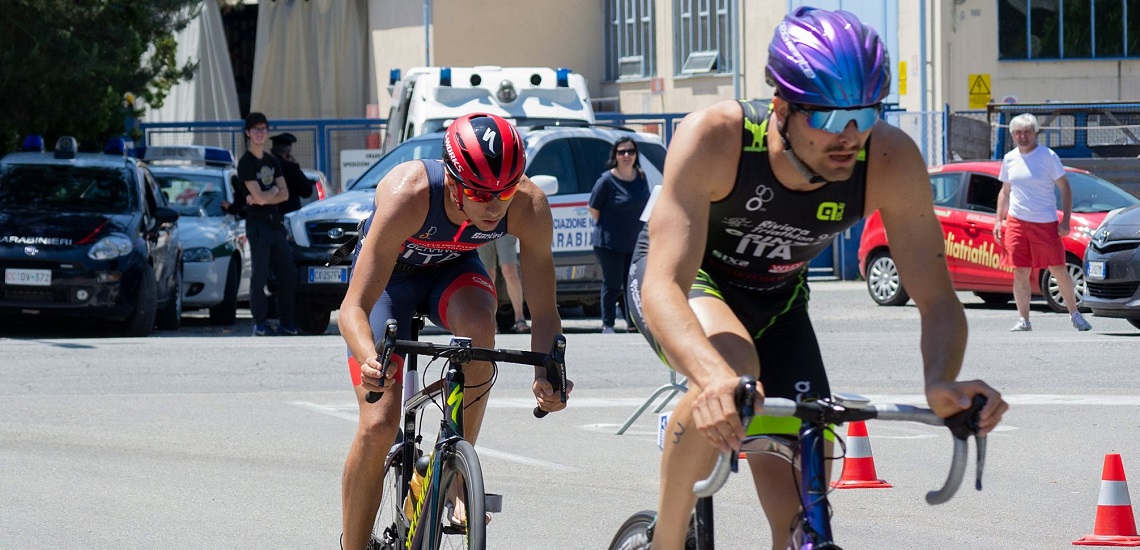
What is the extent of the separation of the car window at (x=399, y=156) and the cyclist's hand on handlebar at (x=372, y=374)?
1135 centimetres

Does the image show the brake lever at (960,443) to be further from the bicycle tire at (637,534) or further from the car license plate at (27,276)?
the car license plate at (27,276)

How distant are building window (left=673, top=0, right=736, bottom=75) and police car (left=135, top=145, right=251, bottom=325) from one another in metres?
19.5

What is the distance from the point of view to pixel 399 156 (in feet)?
53.4

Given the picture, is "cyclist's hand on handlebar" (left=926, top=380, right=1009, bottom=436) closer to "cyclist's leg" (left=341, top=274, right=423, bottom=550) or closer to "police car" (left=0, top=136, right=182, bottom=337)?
"cyclist's leg" (left=341, top=274, right=423, bottom=550)

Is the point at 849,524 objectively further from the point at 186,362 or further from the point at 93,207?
the point at 93,207

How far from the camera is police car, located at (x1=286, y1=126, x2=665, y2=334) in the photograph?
15391 millimetres

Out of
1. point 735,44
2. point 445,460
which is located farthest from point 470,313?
point 735,44

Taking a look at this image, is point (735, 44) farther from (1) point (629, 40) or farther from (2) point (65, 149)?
(2) point (65, 149)

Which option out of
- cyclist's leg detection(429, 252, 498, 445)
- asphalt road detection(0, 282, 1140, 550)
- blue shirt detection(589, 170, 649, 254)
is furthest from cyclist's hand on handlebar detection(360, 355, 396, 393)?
blue shirt detection(589, 170, 649, 254)

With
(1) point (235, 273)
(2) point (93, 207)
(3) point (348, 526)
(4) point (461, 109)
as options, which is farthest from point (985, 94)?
(3) point (348, 526)

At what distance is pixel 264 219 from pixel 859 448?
333 inches

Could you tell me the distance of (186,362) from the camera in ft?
41.5

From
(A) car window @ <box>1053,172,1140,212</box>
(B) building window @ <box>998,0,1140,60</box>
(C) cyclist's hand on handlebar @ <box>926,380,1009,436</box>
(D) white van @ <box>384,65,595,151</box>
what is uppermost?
(B) building window @ <box>998,0,1140,60</box>

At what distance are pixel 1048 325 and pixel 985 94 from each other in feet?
53.4
